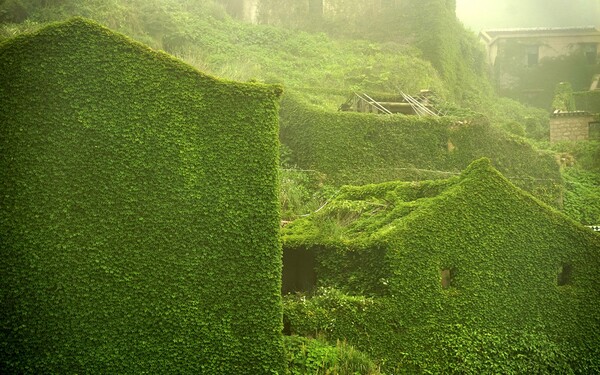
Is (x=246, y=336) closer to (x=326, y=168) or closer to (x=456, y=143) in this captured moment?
(x=326, y=168)

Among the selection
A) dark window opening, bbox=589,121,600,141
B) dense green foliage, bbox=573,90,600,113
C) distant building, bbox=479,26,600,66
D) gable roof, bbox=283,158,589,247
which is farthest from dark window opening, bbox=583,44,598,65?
gable roof, bbox=283,158,589,247

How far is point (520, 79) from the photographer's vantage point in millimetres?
47969

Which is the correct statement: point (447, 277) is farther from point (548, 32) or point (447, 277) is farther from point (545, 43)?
point (548, 32)

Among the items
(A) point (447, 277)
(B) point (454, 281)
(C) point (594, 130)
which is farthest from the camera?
(C) point (594, 130)

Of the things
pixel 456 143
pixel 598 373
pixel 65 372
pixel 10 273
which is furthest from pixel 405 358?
pixel 456 143

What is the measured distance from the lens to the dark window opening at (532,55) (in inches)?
1895

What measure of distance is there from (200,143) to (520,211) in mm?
9067

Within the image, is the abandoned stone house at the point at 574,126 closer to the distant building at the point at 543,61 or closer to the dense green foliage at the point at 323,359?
the distant building at the point at 543,61

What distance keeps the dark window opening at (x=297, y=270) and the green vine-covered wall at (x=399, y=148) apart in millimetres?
7057

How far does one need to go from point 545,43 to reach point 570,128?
16.3m

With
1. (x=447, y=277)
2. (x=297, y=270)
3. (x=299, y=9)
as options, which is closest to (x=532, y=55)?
(x=299, y=9)

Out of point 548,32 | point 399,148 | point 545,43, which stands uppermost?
point 548,32

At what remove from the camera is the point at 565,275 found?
17.7 meters

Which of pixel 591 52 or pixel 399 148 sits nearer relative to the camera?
pixel 399 148
